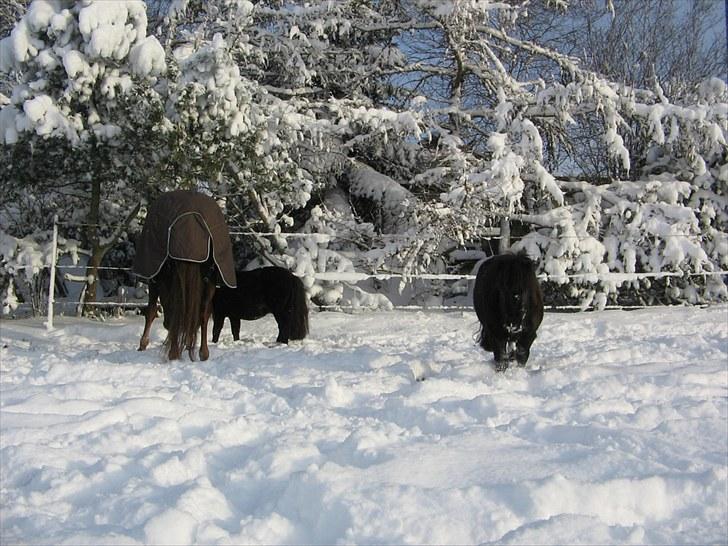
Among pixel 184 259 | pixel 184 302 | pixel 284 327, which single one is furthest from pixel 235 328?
pixel 184 259

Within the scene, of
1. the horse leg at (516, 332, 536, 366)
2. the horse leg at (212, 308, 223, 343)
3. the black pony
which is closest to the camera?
the black pony

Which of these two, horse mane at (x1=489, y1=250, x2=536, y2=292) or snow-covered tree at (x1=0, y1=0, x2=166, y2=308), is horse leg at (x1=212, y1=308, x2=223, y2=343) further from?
horse mane at (x1=489, y1=250, x2=536, y2=292)

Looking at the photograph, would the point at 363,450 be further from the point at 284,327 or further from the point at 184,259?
the point at 284,327

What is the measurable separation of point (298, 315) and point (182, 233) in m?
1.85

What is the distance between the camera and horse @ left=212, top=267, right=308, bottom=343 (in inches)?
296

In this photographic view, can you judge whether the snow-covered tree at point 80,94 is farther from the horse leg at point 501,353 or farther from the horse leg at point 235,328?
the horse leg at point 501,353

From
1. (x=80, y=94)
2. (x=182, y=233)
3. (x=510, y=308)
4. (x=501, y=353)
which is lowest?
(x=501, y=353)

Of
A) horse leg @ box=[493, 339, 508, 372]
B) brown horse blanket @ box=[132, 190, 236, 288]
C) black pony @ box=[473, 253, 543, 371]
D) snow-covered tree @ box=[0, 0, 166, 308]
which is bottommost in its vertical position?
horse leg @ box=[493, 339, 508, 372]

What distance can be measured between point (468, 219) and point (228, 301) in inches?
157

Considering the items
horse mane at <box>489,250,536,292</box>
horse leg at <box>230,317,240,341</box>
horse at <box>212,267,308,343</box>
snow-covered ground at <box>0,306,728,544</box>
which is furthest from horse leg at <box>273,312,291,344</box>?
horse mane at <box>489,250,536,292</box>

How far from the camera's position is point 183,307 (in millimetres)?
6070

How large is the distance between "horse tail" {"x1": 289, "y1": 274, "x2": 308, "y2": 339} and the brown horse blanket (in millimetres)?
1279

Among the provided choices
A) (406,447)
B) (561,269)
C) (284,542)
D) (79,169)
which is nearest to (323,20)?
(79,169)

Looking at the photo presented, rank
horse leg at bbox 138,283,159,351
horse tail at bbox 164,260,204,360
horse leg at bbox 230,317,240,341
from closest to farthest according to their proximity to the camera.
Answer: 1. horse tail at bbox 164,260,204,360
2. horse leg at bbox 138,283,159,351
3. horse leg at bbox 230,317,240,341
